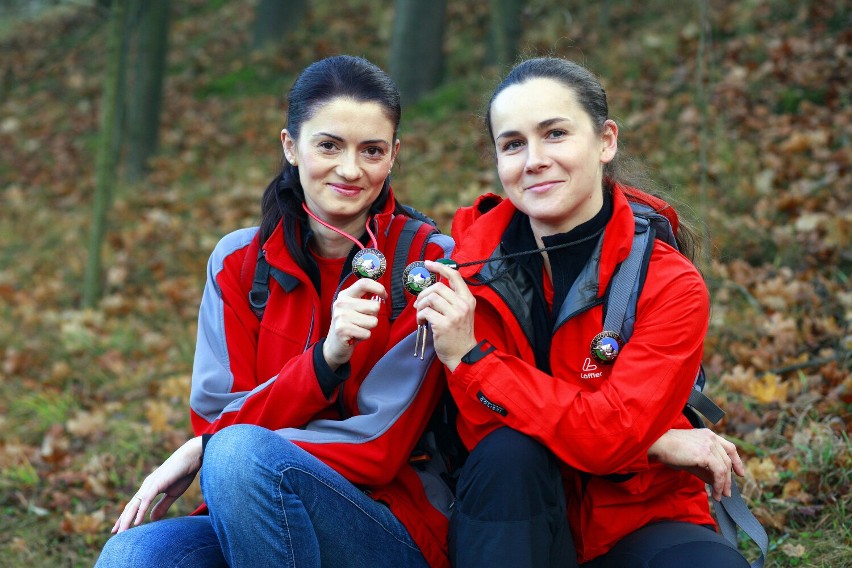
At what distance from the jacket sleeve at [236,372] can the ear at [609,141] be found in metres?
1.09

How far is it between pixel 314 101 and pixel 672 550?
1.75 metres

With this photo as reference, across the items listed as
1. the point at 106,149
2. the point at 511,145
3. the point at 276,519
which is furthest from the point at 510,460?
the point at 106,149

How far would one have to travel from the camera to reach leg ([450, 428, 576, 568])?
2184 mm

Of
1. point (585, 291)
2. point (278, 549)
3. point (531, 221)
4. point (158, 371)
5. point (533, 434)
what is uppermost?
point (531, 221)

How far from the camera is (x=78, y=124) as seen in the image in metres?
12.6

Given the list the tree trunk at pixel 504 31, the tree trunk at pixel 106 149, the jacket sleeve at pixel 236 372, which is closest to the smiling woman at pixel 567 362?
the jacket sleeve at pixel 236 372

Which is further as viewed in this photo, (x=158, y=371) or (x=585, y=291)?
(x=158, y=371)

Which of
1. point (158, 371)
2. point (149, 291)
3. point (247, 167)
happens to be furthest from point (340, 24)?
point (158, 371)

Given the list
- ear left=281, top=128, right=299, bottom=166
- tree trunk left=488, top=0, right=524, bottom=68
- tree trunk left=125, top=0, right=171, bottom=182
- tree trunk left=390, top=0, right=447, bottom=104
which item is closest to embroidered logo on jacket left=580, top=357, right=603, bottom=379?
ear left=281, top=128, right=299, bottom=166

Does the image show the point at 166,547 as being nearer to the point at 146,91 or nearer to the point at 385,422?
the point at 385,422

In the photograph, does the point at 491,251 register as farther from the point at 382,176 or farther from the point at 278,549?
the point at 278,549

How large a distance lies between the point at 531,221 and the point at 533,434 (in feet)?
2.38

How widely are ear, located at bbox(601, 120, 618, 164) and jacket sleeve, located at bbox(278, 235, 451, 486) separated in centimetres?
78

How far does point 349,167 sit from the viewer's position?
9.23 feet
